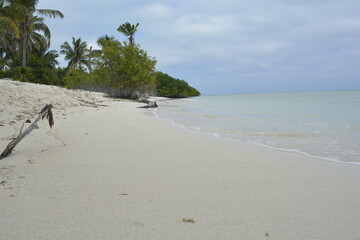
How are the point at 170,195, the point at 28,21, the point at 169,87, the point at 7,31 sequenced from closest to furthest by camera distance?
the point at 170,195
the point at 7,31
the point at 28,21
the point at 169,87

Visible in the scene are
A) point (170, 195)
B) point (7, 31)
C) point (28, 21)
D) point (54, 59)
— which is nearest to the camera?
point (170, 195)

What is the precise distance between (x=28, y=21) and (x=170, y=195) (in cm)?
2540

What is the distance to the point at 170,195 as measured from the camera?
6.18 ft

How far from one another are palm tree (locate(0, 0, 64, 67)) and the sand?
20462 mm

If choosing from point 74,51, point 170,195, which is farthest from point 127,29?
point 170,195

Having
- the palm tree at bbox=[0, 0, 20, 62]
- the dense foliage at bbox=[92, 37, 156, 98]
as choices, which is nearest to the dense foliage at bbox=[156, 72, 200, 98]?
the dense foliage at bbox=[92, 37, 156, 98]

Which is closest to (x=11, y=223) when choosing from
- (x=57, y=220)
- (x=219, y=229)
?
(x=57, y=220)

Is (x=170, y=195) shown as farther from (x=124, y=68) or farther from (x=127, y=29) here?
(x=127, y=29)

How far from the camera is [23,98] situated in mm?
8461

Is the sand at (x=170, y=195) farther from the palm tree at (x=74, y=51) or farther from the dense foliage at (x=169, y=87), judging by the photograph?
the dense foliage at (x=169, y=87)

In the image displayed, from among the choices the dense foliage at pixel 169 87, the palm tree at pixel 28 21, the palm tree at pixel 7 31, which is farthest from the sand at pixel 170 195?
the dense foliage at pixel 169 87

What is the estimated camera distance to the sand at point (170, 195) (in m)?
1.42

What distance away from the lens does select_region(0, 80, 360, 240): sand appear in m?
1.42

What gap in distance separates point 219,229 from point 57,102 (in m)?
9.93
